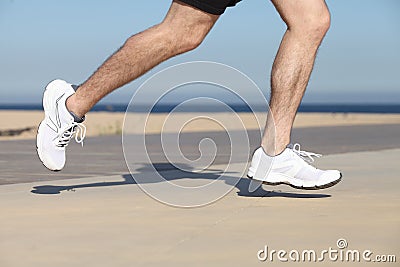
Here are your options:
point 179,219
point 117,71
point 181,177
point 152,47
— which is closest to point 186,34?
point 152,47

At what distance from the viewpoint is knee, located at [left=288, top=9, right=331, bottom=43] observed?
505cm

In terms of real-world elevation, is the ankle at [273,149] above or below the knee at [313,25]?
below

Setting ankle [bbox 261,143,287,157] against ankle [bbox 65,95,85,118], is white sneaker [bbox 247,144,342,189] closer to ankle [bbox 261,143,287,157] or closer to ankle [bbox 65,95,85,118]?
ankle [bbox 261,143,287,157]

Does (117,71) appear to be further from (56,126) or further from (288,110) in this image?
(288,110)

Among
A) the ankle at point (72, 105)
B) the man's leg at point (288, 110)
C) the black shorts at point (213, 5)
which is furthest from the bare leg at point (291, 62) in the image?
the ankle at point (72, 105)

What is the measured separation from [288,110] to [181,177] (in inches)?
61.7

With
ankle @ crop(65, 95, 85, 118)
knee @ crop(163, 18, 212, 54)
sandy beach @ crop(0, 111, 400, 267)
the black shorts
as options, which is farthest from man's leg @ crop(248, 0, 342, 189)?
ankle @ crop(65, 95, 85, 118)

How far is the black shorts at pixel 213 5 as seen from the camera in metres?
4.92

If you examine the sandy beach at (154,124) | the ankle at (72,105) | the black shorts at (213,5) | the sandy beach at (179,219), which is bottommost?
the sandy beach at (179,219)

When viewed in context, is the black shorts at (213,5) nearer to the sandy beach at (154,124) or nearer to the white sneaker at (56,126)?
the white sneaker at (56,126)

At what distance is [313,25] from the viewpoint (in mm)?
5059

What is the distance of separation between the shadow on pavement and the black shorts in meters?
1.05

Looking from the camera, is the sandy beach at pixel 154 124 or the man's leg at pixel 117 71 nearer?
the man's leg at pixel 117 71

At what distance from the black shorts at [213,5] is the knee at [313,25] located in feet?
1.22
